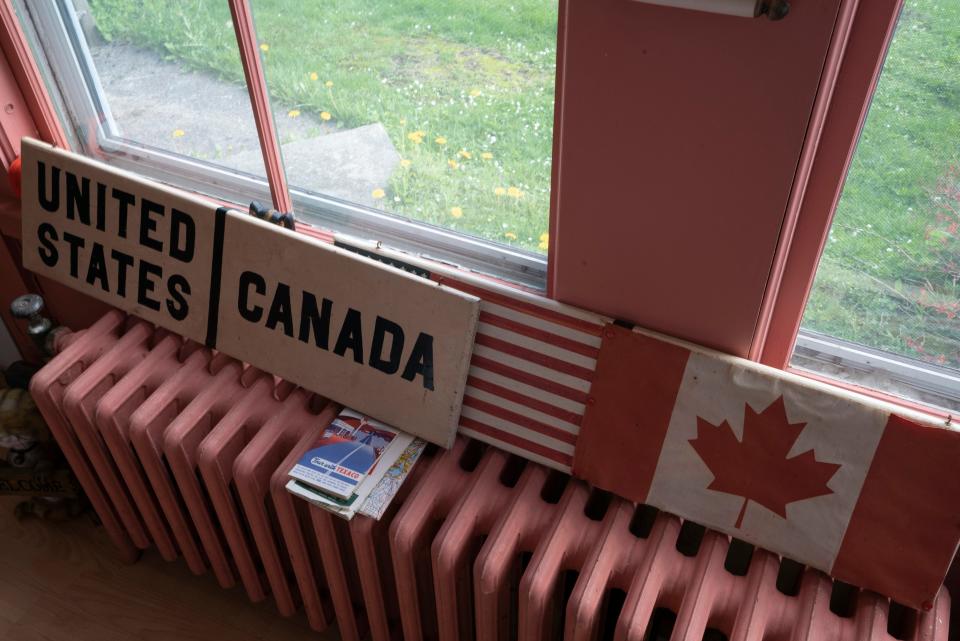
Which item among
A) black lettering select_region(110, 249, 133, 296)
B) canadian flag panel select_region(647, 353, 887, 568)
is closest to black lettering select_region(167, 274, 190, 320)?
black lettering select_region(110, 249, 133, 296)

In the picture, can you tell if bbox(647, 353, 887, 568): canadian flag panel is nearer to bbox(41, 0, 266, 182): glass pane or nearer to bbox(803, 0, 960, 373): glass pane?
bbox(803, 0, 960, 373): glass pane

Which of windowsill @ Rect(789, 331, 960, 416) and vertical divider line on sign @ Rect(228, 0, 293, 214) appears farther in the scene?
vertical divider line on sign @ Rect(228, 0, 293, 214)

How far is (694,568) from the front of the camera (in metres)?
1.36

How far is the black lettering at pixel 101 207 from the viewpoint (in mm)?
→ 1736

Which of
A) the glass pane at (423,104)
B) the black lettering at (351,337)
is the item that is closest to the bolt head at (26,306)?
the glass pane at (423,104)

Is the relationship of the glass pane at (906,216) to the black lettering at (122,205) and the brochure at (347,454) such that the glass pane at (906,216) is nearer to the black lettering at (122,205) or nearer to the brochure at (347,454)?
the brochure at (347,454)

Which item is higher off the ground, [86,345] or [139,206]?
[139,206]

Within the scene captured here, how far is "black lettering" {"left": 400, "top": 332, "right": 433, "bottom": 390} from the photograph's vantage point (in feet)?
4.85

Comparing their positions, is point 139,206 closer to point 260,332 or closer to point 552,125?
point 260,332

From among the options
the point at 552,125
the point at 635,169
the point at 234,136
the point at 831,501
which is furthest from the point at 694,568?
the point at 234,136

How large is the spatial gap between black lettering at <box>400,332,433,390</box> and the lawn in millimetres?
250

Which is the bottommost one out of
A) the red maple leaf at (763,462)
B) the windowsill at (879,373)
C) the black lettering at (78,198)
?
the red maple leaf at (763,462)

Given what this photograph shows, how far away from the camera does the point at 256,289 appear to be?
164cm

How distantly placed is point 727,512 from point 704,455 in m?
0.10
